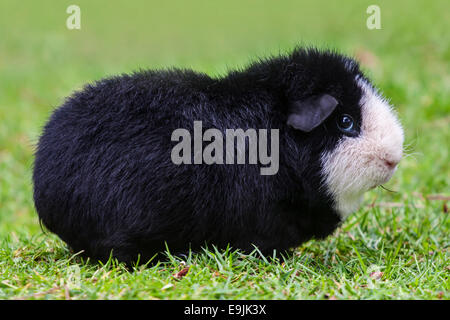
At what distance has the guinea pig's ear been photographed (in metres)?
3.71

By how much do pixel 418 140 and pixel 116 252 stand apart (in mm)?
4359

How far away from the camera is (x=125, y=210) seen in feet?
11.7

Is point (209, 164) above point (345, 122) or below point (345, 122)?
below

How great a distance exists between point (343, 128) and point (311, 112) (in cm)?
28

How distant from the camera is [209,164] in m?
3.67

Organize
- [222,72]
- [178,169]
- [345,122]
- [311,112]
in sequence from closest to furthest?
[178,169], [311,112], [345,122], [222,72]

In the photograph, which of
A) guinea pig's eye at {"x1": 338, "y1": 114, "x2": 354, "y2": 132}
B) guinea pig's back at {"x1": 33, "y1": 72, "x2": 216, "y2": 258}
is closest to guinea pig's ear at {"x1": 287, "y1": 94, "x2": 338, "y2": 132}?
guinea pig's eye at {"x1": 338, "y1": 114, "x2": 354, "y2": 132}

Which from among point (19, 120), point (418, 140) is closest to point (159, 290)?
point (418, 140)

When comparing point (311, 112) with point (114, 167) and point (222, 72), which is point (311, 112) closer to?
point (114, 167)

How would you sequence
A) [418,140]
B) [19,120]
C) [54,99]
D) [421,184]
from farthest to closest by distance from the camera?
[54,99] → [19,120] → [418,140] → [421,184]

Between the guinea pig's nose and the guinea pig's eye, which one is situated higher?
the guinea pig's eye

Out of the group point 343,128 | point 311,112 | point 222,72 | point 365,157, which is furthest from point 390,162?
point 222,72

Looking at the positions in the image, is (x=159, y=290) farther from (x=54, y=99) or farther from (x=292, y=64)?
(x=54, y=99)

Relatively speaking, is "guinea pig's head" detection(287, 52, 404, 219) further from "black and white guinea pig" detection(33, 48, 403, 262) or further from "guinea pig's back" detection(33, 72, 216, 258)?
"guinea pig's back" detection(33, 72, 216, 258)
